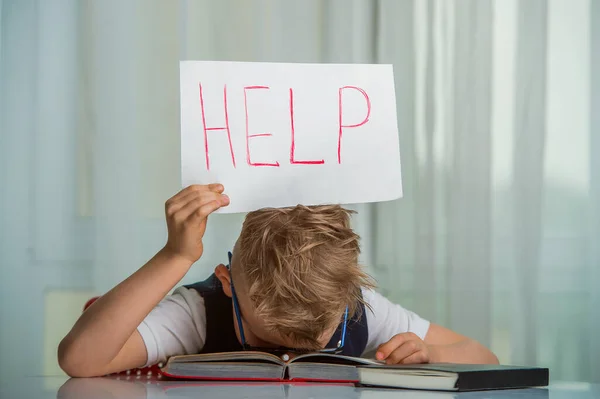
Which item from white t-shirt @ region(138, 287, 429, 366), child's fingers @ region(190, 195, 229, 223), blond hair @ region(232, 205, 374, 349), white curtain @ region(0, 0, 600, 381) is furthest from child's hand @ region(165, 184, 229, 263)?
white curtain @ region(0, 0, 600, 381)

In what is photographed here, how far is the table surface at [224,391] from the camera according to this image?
659 millimetres

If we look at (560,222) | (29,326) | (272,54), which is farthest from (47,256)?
(560,222)

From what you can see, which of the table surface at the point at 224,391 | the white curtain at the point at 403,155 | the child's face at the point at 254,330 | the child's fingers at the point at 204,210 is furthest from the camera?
the white curtain at the point at 403,155

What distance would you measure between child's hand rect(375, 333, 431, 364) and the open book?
7 centimetres

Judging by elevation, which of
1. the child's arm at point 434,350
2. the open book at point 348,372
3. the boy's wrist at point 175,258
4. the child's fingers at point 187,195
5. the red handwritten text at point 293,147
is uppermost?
the red handwritten text at point 293,147

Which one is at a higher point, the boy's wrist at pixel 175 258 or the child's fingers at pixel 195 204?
the child's fingers at pixel 195 204

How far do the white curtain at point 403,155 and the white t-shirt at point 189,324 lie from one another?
21.1 inches

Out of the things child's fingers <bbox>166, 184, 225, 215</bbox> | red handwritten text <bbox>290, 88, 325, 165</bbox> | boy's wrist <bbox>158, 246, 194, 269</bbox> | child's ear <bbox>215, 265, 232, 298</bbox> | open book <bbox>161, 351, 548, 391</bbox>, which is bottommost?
open book <bbox>161, 351, 548, 391</bbox>

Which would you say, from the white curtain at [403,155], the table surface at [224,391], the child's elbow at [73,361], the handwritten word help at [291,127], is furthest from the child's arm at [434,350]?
the white curtain at [403,155]

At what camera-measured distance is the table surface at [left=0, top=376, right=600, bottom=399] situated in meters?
0.66

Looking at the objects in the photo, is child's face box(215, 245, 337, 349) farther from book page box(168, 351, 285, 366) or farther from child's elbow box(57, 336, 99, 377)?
child's elbow box(57, 336, 99, 377)

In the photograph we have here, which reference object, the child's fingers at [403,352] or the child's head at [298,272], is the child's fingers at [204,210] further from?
the child's fingers at [403,352]

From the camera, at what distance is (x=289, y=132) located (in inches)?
32.3

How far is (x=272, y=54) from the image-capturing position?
5.52 ft
